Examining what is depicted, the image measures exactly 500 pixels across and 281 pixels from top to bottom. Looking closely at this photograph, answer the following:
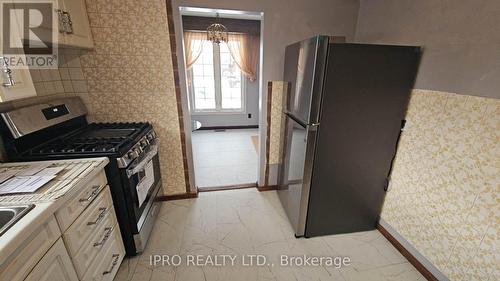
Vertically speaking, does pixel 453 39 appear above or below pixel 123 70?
above

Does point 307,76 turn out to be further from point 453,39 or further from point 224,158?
point 224,158

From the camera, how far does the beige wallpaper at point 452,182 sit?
1180 mm

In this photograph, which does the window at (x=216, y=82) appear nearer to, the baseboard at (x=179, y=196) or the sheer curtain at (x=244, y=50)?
the sheer curtain at (x=244, y=50)

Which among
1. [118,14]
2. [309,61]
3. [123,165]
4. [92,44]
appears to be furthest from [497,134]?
[92,44]

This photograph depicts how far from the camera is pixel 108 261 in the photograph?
4.55ft

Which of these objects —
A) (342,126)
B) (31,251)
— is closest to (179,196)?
(31,251)

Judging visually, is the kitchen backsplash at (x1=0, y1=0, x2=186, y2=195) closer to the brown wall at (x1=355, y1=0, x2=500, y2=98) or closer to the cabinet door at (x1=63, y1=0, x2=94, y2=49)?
the cabinet door at (x1=63, y1=0, x2=94, y2=49)

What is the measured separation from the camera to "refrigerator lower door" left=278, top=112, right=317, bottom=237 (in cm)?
159

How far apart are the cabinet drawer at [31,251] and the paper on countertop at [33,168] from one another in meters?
0.45

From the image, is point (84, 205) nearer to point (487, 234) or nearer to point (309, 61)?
point (309, 61)

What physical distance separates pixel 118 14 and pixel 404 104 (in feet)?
7.98

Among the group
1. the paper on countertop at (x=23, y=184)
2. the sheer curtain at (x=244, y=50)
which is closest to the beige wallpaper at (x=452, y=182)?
the paper on countertop at (x=23, y=184)

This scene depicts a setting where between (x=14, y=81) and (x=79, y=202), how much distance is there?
726mm

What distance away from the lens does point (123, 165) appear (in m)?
1.43
